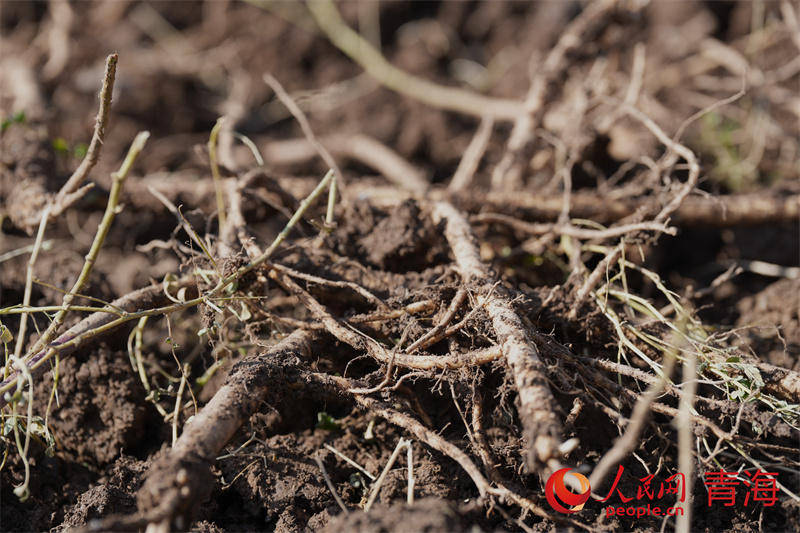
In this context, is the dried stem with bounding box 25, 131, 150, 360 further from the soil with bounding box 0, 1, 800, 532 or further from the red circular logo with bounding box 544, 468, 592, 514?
the red circular logo with bounding box 544, 468, 592, 514

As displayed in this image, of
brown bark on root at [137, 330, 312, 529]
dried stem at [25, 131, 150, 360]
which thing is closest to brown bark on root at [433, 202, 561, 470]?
brown bark on root at [137, 330, 312, 529]

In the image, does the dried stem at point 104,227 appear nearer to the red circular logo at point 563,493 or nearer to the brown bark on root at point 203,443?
the brown bark on root at point 203,443

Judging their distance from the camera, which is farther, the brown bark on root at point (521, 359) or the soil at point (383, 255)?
the soil at point (383, 255)

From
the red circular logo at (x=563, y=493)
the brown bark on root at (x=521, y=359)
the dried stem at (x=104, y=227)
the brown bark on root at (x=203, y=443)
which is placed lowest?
the red circular logo at (x=563, y=493)

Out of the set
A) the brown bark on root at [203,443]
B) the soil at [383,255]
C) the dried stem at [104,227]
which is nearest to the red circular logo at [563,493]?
the soil at [383,255]

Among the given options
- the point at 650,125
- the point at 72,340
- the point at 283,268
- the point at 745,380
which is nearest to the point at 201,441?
the point at 72,340

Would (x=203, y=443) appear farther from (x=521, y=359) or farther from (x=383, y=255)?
(x=383, y=255)

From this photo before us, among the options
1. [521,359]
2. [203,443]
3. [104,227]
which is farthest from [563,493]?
[104,227]

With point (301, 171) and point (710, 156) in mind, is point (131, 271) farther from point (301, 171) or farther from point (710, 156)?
point (710, 156)
